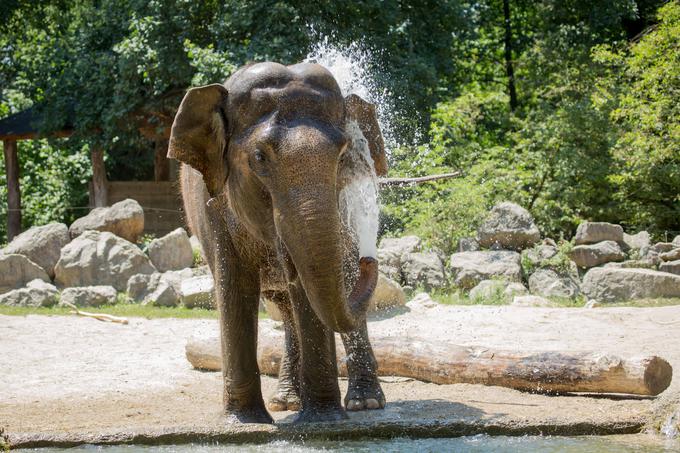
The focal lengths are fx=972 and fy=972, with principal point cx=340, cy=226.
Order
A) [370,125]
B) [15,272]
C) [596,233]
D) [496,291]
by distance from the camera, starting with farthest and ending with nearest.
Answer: [596,233] < [15,272] < [496,291] < [370,125]

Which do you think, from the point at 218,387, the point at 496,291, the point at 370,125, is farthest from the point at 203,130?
the point at 496,291

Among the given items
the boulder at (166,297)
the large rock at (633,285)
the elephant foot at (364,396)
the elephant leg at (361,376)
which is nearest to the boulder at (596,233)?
the large rock at (633,285)

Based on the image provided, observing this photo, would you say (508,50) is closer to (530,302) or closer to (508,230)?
(508,230)

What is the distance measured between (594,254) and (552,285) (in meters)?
1.51

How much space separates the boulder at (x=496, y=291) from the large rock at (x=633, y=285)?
105cm

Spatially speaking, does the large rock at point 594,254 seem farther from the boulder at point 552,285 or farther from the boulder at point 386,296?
the boulder at point 386,296

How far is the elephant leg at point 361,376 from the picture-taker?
6949 millimetres

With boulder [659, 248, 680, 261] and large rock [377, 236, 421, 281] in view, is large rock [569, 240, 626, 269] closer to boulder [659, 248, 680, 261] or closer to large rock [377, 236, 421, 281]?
boulder [659, 248, 680, 261]

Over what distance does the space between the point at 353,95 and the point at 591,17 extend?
16566 mm

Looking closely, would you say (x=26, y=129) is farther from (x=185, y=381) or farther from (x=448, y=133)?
(x=185, y=381)

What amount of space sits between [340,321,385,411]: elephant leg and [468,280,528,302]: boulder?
627 cm

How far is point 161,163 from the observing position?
23.6 m

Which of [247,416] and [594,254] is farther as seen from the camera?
[594,254]

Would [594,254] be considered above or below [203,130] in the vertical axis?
below
